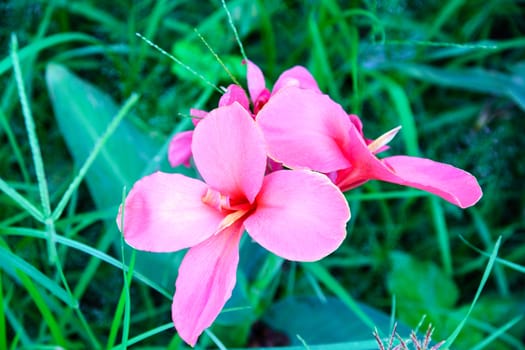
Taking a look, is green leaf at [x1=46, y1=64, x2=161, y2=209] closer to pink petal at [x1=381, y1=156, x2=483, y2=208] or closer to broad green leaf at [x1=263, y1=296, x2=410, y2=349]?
broad green leaf at [x1=263, y1=296, x2=410, y2=349]

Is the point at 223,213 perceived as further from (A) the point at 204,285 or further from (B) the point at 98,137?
(B) the point at 98,137

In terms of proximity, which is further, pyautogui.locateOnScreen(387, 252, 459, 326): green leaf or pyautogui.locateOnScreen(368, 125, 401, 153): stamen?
pyautogui.locateOnScreen(387, 252, 459, 326): green leaf

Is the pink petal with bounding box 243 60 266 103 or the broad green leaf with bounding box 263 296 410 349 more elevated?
the pink petal with bounding box 243 60 266 103

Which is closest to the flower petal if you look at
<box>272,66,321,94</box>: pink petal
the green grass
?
<box>272,66,321,94</box>: pink petal

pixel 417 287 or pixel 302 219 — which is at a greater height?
pixel 302 219

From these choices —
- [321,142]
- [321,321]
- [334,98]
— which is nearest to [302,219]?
[321,142]

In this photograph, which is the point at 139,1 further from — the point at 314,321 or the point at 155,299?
the point at 314,321
